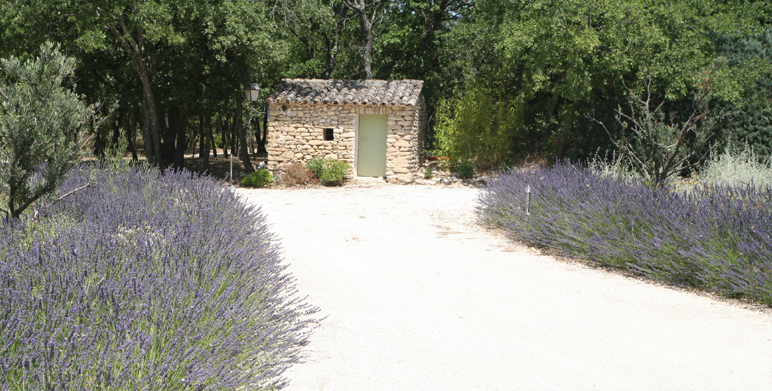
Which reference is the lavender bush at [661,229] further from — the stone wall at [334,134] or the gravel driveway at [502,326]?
the stone wall at [334,134]

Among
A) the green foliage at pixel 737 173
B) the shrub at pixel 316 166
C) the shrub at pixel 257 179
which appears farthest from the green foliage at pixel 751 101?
the shrub at pixel 257 179

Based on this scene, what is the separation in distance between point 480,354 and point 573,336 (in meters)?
0.81

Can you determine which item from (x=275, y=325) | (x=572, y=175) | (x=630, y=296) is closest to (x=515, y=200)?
(x=572, y=175)

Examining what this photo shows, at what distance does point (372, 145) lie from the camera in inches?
646

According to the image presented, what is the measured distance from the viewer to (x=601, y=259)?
6.39m

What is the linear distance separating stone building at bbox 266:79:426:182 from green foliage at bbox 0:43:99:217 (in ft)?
35.3

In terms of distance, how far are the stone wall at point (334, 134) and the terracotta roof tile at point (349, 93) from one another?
0.21 meters

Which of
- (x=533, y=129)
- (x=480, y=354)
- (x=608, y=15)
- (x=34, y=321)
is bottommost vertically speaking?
(x=480, y=354)

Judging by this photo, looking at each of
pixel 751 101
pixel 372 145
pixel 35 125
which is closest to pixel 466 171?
pixel 372 145

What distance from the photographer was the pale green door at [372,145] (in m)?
16.3

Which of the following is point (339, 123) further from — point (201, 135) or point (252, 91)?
point (201, 135)

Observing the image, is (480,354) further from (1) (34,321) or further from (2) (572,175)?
(2) (572,175)

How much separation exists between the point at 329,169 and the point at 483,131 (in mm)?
5055

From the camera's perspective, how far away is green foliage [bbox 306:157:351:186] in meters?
15.0
